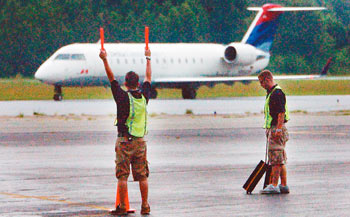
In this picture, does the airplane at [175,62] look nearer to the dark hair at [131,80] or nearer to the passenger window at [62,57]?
the passenger window at [62,57]

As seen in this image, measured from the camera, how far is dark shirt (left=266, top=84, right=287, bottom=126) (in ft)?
40.3

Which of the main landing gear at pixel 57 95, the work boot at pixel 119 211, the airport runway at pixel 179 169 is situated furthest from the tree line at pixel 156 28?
the work boot at pixel 119 211

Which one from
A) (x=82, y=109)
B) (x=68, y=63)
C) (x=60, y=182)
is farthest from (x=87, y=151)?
(x=68, y=63)

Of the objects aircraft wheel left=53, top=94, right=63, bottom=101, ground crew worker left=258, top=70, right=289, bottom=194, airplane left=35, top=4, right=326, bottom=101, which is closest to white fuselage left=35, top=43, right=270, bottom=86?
airplane left=35, top=4, right=326, bottom=101

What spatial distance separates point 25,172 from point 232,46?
36539mm

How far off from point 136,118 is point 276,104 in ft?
8.25

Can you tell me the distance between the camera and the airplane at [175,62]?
44.3m

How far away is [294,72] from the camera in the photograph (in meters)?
97.4

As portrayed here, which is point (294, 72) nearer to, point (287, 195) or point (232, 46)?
point (232, 46)

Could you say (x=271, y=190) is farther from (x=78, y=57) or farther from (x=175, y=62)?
(x=175, y=62)

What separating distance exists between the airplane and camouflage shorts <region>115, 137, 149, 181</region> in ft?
110

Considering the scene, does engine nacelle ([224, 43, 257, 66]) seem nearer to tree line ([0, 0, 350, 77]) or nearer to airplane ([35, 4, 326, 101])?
airplane ([35, 4, 326, 101])

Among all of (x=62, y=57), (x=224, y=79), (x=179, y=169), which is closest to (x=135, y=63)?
(x=62, y=57)

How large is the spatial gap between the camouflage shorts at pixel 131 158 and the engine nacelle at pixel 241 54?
128 ft
